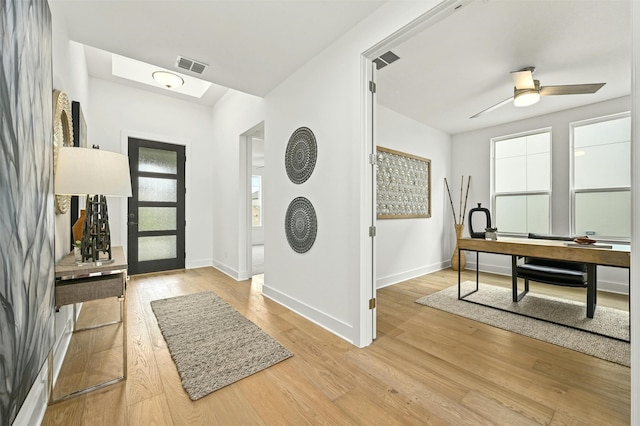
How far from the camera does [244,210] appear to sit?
425cm

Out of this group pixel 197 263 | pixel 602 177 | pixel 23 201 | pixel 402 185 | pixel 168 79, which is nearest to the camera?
pixel 23 201

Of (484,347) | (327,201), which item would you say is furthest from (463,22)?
(484,347)

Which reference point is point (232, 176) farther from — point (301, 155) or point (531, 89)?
point (531, 89)

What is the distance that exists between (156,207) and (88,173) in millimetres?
3242

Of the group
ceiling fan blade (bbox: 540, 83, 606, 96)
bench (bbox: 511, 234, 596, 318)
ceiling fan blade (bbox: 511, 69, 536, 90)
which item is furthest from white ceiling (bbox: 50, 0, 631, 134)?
bench (bbox: 511, 234, 596, 318)

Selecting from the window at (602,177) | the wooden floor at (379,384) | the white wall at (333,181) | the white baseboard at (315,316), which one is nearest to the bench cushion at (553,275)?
the wooden floor at (379,384)

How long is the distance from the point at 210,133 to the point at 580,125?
6102 mm

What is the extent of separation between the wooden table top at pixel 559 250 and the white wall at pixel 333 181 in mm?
1698

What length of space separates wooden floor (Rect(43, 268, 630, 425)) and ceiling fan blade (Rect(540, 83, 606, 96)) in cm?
→ 245

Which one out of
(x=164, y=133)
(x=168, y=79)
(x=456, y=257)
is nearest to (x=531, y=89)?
(x=456, y=257)

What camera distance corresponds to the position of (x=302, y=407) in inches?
57.5

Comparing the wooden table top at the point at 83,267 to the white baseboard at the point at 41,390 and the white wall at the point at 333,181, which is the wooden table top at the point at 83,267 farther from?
the white wall at the point at 333,181

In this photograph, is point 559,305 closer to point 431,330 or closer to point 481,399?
point 431,330

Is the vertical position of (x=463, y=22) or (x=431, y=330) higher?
(x=463, y=22)
